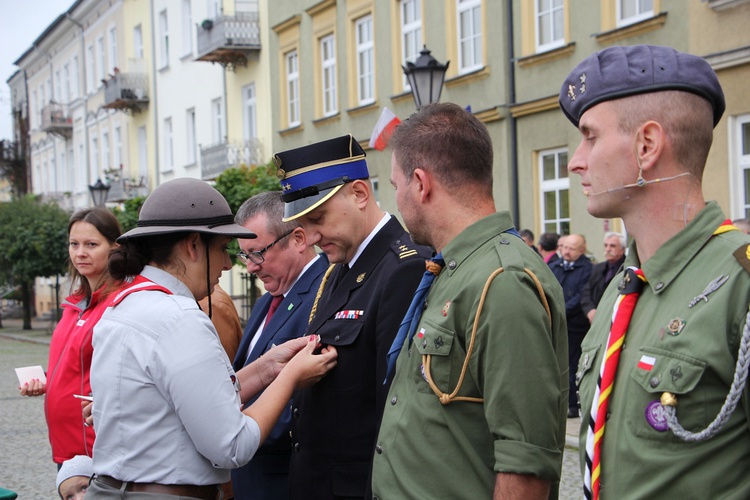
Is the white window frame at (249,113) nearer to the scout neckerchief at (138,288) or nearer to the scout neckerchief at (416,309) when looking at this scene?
the scout neckerchief at (138,288)

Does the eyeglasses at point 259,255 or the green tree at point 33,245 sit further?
the green tree at point 33,245

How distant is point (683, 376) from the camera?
191cm

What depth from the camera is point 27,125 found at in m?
53.4

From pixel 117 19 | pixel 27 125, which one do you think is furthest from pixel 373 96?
pixel 27 125

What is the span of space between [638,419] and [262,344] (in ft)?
8.16

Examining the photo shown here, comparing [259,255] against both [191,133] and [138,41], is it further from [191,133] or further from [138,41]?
[138,41]

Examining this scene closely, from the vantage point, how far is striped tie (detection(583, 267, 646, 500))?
2.13 metres

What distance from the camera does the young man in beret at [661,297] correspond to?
188 cm

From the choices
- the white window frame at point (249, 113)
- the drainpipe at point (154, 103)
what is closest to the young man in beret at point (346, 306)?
the white window frame at point (249, 113)

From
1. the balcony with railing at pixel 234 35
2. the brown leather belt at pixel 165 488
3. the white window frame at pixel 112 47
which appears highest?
the white window frame at pixel 112 47

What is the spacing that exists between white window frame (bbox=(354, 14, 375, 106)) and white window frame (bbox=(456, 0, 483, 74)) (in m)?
3.38

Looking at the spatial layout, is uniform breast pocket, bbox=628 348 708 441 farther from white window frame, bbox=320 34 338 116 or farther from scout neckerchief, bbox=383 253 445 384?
white window frame, bbox=320 34 338 116

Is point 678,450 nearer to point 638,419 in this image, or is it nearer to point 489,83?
point 638,419

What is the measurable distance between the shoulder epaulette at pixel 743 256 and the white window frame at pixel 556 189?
1288cm
